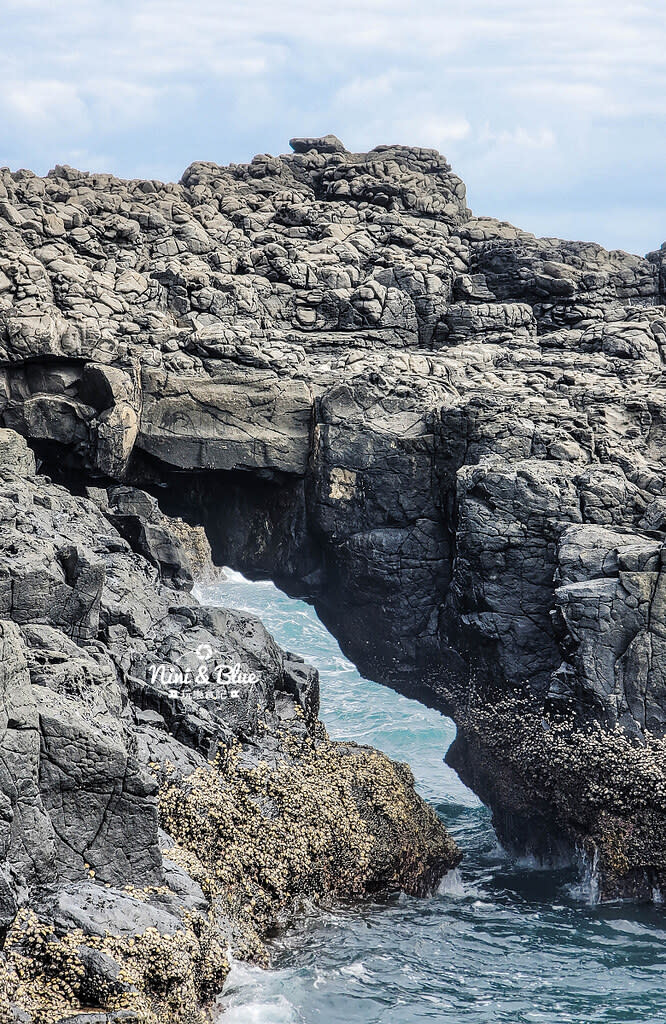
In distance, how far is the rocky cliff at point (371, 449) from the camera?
30.7 meters

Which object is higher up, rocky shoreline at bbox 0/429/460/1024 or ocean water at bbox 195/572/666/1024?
rocky shoreline at bbox 0/429/460/1024

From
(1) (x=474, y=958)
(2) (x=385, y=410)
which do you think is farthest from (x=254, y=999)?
(2) (x=385, y=410)

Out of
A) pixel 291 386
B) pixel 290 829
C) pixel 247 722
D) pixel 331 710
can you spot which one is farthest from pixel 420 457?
pixel 290 829

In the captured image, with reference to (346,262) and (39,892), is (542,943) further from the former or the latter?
(346,262)

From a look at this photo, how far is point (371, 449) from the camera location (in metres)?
39.4

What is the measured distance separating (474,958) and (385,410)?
20.4m

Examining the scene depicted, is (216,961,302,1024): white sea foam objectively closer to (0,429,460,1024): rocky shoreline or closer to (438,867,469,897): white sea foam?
(0,429,460,1024): rocky shoreline

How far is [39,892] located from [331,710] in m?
21.0

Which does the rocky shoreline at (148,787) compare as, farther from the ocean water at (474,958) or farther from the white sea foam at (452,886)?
the ocean water at (474,958)

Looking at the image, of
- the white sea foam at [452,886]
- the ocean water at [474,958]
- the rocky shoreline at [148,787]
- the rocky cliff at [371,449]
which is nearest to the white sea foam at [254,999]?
the ocean water at [474,958]

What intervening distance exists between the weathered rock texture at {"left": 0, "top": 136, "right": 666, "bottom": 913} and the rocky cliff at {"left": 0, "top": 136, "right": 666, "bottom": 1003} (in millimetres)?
112

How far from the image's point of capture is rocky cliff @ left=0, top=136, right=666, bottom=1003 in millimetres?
30672

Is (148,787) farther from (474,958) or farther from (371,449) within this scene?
(371,449)

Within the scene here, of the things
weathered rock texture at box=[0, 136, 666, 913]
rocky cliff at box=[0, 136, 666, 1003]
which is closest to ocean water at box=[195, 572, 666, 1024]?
rocky cliff at box=[0, 136, 666, 1003]
